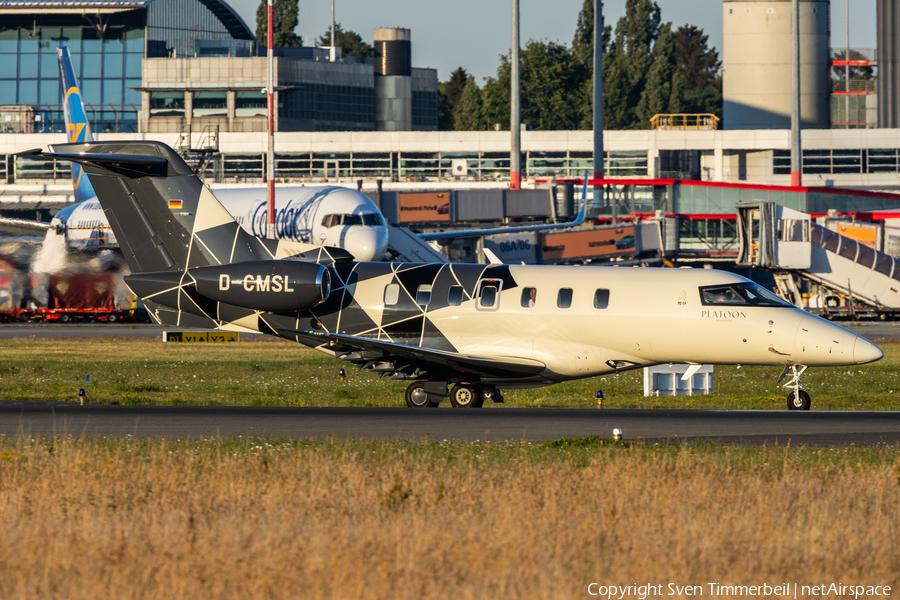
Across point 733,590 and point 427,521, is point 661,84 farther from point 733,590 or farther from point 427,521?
point 733,590

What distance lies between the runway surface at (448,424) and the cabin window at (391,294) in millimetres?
3155

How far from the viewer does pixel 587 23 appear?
463ft

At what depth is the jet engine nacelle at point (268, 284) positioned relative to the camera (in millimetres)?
23703

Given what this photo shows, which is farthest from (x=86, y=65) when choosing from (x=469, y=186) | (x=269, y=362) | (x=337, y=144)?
(x=269, y=362)

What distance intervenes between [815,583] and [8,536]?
276 inches

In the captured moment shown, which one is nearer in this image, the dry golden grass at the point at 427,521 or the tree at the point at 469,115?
the dry golden grass at the point at 427,521

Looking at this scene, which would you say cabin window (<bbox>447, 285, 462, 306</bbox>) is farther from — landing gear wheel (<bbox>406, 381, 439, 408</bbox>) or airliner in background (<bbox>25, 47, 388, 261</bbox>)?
airliner in background (<bbox>25, 47, 388, 261</bbox>)

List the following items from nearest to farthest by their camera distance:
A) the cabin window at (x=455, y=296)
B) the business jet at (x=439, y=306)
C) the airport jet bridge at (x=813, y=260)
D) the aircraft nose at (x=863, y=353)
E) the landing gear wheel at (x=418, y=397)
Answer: the aircraft nose at (x=863, y=353) → the business jet at (x=439, y=306) → the cabin window at (x=455, y=296) → the landing gear wheel at (x=418, y=397) → the airport jet bridge at (x=813, y=260)

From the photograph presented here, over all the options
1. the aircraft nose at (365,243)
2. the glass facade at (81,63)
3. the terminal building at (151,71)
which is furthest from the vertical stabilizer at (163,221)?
the glass facade at (81,63)

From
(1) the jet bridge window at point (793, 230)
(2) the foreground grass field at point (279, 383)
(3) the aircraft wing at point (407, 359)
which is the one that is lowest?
(2) the foreground grass field at point (279, 383)

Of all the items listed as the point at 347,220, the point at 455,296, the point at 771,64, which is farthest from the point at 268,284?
the point at 771,64

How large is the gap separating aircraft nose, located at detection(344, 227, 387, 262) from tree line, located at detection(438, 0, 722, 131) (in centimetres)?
8400

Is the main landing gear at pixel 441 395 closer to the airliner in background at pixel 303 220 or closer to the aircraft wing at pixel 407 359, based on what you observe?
the aircraft wing at pixel 407 359

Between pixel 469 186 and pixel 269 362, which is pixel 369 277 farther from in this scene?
pixel 469 186
